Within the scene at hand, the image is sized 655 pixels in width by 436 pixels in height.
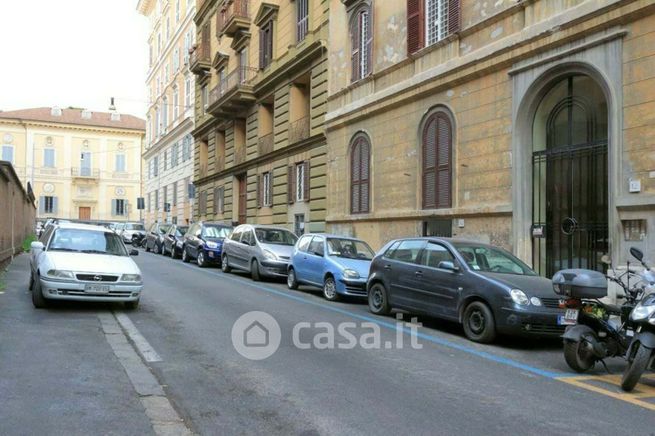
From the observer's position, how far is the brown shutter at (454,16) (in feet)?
52.3

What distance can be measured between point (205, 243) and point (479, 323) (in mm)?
13567

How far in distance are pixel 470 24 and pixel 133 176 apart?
6717cm

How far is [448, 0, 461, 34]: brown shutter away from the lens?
1593 centimetres

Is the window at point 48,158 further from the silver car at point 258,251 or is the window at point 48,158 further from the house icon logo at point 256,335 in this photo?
the house icon logo at point 256,335

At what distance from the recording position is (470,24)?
15.5 m

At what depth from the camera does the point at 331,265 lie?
13.0m

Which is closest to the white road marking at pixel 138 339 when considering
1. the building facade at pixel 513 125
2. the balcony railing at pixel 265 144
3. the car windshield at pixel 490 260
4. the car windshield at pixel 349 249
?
the car windshield at pixel 490 260

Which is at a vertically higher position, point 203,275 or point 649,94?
point 649,94

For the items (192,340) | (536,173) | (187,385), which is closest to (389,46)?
(536,173)

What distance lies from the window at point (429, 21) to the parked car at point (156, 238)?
15.0 meters

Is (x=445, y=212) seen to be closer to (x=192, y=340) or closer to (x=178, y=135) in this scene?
(x=192, y=340)

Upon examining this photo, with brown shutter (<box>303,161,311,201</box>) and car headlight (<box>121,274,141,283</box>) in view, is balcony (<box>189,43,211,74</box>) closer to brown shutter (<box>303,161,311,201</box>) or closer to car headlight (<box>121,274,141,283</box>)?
brown shutter (<box>303,161,311,201</box>)

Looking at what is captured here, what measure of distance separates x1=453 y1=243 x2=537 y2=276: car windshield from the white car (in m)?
5.31

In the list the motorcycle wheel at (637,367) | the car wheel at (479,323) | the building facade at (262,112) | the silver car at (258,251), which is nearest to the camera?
the motorcycle wheel at (637,367)
